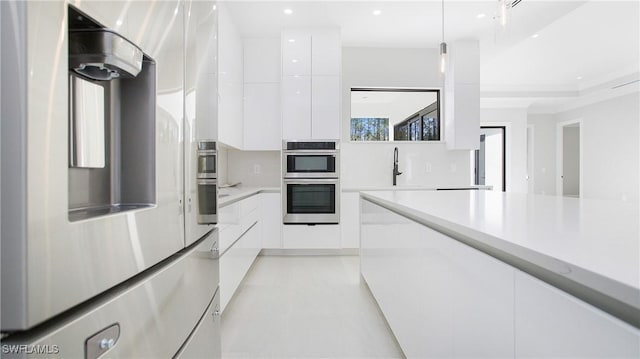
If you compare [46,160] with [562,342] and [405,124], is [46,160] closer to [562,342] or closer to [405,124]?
[562,342]

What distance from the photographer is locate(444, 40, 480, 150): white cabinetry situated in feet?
12.6

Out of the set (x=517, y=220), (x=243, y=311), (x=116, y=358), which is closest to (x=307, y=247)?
(x=243, y=311)

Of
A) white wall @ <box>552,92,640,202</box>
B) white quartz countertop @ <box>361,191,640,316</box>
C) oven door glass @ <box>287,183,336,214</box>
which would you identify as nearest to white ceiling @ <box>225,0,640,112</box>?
white wall @ <box>552,92,640,202</box>

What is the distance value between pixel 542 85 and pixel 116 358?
8262 millimetres

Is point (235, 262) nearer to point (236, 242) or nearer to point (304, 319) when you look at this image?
point (236, 242)

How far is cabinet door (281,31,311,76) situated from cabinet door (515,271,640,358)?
3366mm

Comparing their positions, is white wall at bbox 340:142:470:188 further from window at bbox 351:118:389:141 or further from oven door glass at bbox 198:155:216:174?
oven door glass at bbox 198:155:216:174

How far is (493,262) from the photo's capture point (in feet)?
2.37

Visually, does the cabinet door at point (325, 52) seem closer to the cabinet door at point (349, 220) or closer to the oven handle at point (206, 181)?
the cabinet door at point (349, 220)

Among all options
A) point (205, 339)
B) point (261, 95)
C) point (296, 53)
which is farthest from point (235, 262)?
point (296, 53)

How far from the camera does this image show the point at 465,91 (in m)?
3.86

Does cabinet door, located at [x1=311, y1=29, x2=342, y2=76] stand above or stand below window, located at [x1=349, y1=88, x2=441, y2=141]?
above

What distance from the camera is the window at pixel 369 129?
4230mm

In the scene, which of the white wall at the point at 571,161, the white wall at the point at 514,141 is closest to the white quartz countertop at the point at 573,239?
the white wall at the point at 514,141
